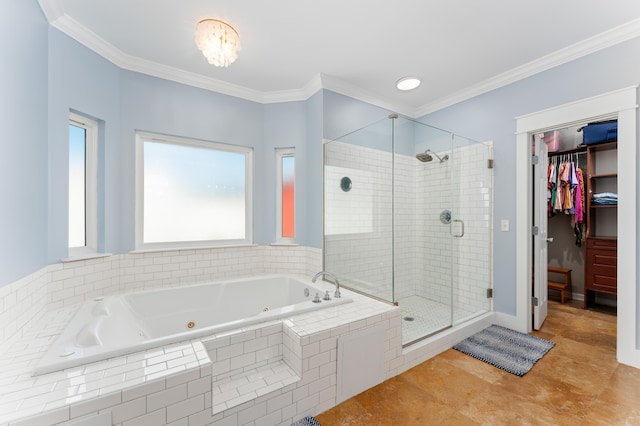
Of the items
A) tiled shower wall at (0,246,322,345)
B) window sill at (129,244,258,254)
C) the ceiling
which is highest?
the ceiling

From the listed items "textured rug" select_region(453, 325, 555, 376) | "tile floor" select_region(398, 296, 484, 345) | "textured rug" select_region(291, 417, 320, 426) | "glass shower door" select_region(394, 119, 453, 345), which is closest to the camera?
"textured rug" select_region(291, 417, 320, 426)

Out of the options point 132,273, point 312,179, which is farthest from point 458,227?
point 132,273

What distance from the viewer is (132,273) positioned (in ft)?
8.29

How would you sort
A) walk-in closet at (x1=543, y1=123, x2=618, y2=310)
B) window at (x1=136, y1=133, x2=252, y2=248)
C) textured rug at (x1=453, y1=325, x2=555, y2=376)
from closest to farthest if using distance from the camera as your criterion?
textured rug at (x1=453, y1=325, x2=555, y2=376)
window at (x1=136, y1=133, x2=252, y2=248)
walk-in closet at (x1=543, y1=123, x2=618, y2=310)

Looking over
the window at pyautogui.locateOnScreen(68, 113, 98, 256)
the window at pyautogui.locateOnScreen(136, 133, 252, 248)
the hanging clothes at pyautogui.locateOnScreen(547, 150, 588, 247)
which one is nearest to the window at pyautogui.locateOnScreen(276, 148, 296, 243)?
the window at pyautogui.locateOnScreen(136, 133, 252, 248)

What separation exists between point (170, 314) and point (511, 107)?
3929mm

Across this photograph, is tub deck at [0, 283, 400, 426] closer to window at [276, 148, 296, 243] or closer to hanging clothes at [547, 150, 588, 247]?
window at [276, 148, 296, 243]

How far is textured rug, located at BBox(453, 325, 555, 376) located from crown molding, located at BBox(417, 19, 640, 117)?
2.54 meters

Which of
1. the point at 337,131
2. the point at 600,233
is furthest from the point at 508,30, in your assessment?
the point at 600,233

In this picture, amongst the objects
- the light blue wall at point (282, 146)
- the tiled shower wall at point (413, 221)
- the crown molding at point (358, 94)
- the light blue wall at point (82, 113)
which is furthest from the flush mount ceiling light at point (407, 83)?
the light blue wall at point (82, 113)

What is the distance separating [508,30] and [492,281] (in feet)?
7.78

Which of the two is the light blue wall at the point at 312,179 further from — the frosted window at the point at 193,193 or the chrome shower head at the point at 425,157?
the chrome shower head at the point at 425,157

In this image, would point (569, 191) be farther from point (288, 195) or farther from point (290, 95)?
point (290, 95)

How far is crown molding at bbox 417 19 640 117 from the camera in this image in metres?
2.06
